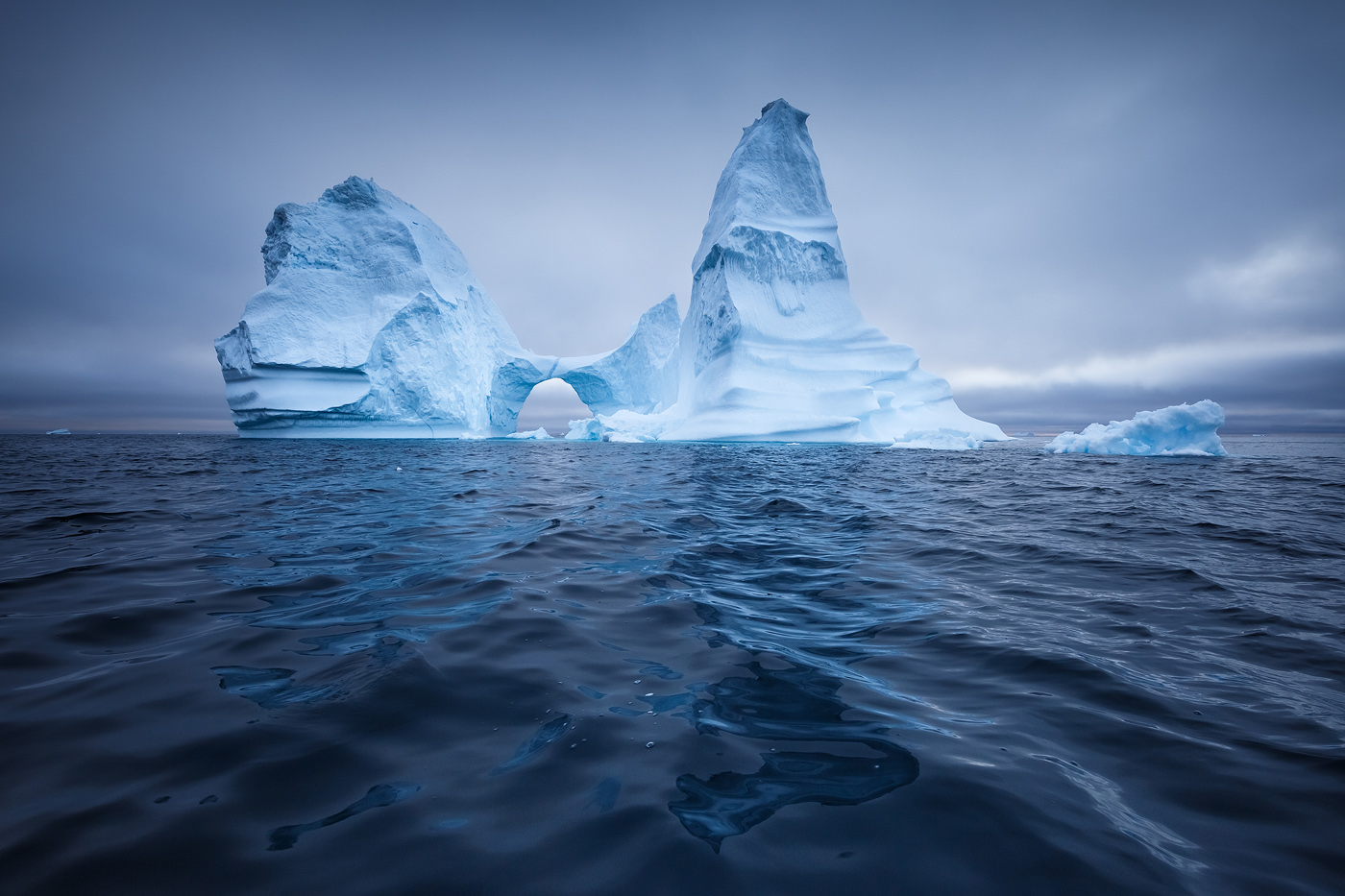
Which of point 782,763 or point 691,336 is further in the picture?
point 691,336

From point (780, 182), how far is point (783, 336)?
29.4 feet

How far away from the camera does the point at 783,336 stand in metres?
26.9

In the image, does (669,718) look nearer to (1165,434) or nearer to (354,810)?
(354,810)

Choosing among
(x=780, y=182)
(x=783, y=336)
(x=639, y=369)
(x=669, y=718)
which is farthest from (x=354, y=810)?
(x=639, y=369)

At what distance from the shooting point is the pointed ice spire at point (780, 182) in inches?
1076

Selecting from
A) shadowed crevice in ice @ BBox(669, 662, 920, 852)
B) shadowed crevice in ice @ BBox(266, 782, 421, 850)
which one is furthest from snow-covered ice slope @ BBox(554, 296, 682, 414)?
shadowed crevice in ice @ BBox(266, 782, 421, 850)

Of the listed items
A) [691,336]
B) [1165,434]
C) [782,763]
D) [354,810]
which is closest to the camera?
[354,810]

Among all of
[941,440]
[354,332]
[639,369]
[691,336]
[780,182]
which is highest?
[780,182]

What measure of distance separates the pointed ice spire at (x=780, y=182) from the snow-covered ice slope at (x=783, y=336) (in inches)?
2.3

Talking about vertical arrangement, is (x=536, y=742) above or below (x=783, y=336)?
below

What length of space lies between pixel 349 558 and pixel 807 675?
3.35 meters

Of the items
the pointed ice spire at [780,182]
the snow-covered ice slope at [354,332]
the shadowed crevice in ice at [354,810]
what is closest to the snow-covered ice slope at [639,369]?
the snow-covered ice slope at [354,332]

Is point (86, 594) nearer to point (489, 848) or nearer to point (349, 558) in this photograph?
point (349, 558)

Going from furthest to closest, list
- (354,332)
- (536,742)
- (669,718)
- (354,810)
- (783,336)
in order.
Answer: (783,336) < (354,332) < (669,718) < (536,742) < (354,810)
